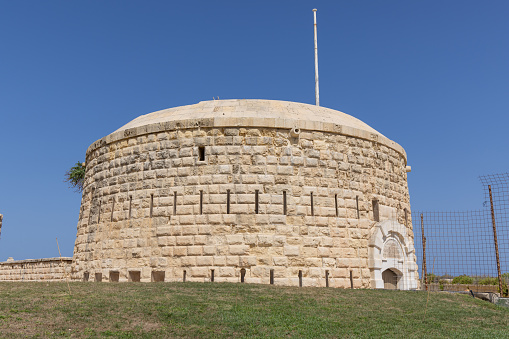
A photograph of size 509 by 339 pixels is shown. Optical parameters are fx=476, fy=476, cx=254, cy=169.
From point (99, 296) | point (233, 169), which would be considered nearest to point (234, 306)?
point (99, 296)

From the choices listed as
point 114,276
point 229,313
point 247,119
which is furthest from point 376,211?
point 114,276

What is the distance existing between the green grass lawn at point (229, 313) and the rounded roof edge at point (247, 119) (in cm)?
542

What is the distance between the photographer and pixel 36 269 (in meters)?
24.6

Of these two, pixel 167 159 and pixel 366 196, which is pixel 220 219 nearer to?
pixel 167 159

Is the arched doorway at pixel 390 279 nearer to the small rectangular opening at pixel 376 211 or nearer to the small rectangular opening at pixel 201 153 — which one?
the small rectangular opening at pixel 376 211

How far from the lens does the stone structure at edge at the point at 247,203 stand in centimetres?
1481

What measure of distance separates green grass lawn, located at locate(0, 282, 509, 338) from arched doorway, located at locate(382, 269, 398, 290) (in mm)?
3861

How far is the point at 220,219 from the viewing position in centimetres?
1490

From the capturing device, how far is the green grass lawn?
29.1 ft

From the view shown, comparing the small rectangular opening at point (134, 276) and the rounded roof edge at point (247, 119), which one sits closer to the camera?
the small rectangular opening at point (134, 276)

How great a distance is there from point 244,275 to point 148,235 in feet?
11.5

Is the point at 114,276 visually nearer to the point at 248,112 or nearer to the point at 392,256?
the point at 248,112

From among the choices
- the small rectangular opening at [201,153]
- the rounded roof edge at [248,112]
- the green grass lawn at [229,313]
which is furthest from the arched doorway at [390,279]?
the small rectangular opening at [201,153]

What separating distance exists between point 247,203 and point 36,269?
15.2 metres
